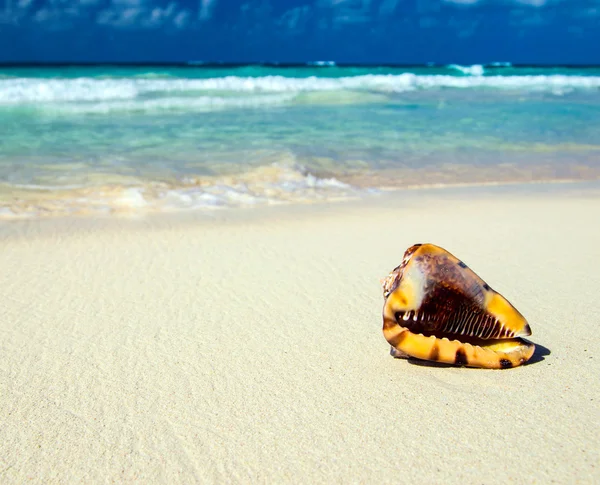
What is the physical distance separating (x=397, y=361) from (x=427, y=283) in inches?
13.6

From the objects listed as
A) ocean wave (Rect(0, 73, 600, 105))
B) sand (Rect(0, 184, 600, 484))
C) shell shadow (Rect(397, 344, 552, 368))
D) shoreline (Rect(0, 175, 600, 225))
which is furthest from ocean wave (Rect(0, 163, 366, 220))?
ocean wave (Rect(0, 73, 600, 105))

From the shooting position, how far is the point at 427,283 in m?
1.98

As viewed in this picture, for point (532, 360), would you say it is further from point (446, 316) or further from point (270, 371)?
point (270, 371)

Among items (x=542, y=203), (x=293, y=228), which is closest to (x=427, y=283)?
(x=293, y=228)

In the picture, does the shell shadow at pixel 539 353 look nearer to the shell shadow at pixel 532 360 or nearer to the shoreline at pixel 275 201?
Result: the shell shadow at pixel 532 360

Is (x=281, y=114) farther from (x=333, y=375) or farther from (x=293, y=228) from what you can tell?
(x=333, y=375)

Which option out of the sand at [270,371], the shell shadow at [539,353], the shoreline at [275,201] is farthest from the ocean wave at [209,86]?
the shell shadow at [539,353]

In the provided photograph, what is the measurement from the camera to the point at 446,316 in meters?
2.00

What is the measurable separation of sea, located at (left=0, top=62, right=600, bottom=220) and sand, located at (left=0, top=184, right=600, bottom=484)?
1.66 metres

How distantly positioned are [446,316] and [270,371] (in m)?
0.63

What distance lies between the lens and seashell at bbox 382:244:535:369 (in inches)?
78.0

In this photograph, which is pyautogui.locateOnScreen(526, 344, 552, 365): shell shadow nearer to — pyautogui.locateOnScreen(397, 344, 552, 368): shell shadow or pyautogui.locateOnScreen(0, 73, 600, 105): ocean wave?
pyautogui.locateOnScreen(397, 344, 552, 368): shell shadow

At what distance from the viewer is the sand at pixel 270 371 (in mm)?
1615

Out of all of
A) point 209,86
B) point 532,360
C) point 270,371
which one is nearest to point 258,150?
point 270,371
